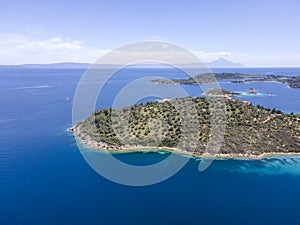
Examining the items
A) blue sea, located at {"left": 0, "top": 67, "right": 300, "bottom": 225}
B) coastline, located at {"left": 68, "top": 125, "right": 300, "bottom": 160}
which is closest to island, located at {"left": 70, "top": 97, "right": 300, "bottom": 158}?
coastline, located at {"left": 68, "top": 125, "right": 300, "bottom": 160}

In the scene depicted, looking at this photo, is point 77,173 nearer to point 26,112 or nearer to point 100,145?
point 100,145

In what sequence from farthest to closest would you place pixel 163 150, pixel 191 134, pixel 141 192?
1. pixel 191 134
2. pixel 163 150
3. pixel 141 192

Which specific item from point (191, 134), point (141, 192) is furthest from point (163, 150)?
point (141, 192)

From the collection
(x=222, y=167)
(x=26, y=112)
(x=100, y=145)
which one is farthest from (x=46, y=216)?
(x=26, y=112)

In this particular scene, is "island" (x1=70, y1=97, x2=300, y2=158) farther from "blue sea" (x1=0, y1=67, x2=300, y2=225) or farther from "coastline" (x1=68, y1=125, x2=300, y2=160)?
"blue sea" (x1=0, y1=67, x2=300, y2=225)

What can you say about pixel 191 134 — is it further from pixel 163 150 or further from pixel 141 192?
pixel 141 192

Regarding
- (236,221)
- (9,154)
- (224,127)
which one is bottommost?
(236,221)

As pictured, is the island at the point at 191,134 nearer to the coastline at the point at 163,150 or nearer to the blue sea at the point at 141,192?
the coastline at the point at 163,150

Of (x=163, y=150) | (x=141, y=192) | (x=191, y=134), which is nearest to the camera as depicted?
(x=141, y=192)
